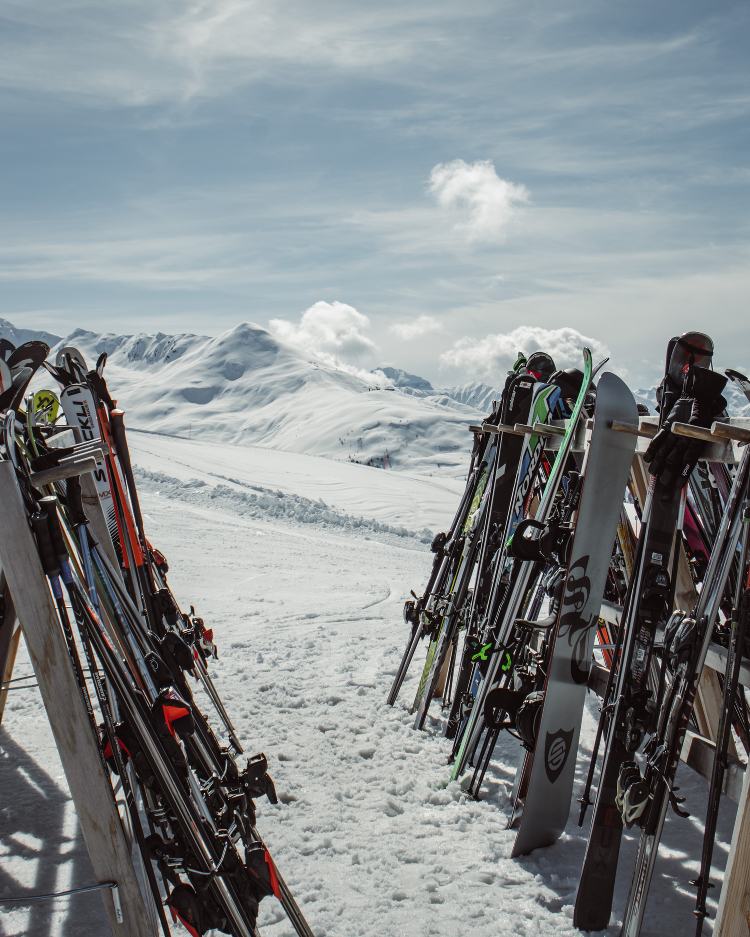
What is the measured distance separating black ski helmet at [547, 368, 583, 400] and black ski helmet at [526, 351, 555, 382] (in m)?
0.59

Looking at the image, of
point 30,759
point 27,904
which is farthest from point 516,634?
point 30,759

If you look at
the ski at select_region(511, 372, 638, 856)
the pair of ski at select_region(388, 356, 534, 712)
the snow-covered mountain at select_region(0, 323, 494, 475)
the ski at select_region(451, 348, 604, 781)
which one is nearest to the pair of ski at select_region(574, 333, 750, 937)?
the ski at select_region(511, 372, 638, 856)

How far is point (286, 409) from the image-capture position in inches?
4852

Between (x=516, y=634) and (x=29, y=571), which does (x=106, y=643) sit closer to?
(x=29, y=571)

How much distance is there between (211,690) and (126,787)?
1.72m

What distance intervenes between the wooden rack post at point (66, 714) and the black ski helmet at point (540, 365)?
3.48 m

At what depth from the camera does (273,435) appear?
109 m

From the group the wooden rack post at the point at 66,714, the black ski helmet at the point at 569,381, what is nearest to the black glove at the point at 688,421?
the black ski helmet at the point at 569,381

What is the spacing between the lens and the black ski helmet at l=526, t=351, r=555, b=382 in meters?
4.53

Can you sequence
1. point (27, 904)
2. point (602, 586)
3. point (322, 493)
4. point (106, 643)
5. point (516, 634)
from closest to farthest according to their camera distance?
point (106, 643), point (27, 904), point (602, 586), point (516, 634), point (322, 493)

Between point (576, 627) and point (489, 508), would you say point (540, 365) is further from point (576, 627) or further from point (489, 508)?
point (576, 627)

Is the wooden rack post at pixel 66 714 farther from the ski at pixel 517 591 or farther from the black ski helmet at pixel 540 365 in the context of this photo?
the black ski helmet at pixel 540 365

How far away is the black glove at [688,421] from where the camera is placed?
247 centimetres

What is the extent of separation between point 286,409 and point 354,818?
122m
